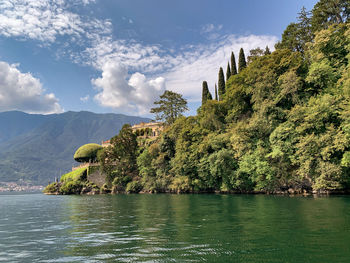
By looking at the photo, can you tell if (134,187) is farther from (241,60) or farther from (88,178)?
(241,60)

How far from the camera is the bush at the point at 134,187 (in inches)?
2699

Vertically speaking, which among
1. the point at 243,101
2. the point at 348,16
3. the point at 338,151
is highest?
the point at 348,16

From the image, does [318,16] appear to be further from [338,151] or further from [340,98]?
[338,151]

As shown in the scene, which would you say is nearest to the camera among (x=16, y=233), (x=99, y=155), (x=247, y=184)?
(x=16, y=233)

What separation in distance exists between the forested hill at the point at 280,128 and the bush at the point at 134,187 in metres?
6.04

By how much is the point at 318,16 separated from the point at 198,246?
192 feet

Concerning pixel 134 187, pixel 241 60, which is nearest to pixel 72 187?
pixel 134 187

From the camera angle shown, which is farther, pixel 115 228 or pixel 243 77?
pixel 243 77

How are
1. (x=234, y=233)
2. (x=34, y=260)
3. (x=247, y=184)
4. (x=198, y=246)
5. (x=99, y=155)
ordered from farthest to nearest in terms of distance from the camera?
(x=99, y=155) < (x=247, y=184) < (x=234, y=233) < (x=198, y=246) < (x=34, y=260)

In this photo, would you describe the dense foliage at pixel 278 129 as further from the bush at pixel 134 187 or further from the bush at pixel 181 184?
the bush at pixel 134 187

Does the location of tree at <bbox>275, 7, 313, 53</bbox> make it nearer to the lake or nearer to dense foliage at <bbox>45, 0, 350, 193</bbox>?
dense foliage at <bbox>45, 0, 350, 193</bbox>

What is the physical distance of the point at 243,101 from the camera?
51.1 m

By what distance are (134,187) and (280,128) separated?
142 ft

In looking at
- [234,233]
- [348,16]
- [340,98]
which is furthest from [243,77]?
[234,233]
